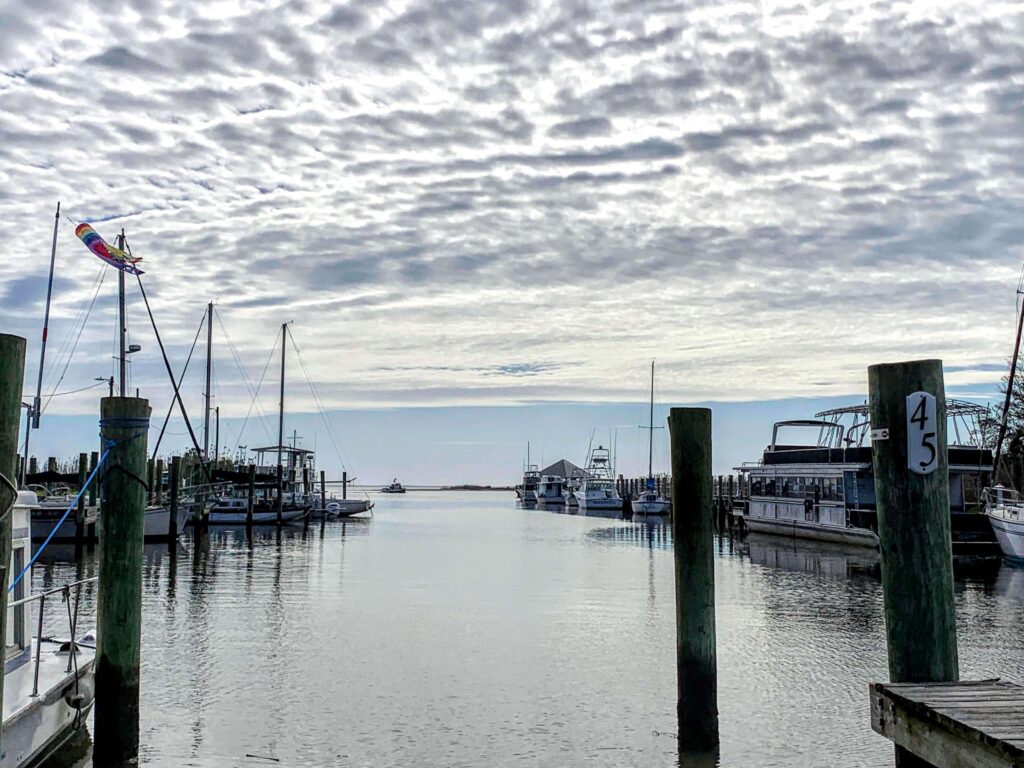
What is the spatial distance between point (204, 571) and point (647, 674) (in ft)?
74.1

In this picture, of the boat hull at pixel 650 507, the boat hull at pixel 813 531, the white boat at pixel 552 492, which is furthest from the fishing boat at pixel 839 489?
the white boat at pixel 552 492

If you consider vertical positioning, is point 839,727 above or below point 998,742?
below

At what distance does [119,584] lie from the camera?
10133mm

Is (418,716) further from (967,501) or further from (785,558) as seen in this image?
(967,501)

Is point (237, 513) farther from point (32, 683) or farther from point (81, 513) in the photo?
point (32, 683)

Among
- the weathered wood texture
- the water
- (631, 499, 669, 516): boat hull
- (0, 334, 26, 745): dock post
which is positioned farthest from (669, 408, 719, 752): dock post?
(631, 499, 669, 516): boat hull

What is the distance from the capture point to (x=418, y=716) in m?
14.1

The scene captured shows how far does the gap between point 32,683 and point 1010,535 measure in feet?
124

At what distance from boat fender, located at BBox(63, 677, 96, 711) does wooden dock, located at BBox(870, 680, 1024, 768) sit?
27.2ft

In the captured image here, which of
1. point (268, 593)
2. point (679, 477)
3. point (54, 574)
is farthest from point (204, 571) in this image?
point (679, 477)

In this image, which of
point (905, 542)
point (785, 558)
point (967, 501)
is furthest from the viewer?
point (967, 501)

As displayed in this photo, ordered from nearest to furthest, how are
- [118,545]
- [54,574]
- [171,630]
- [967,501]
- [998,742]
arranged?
[998,742] → [118,545] → [171,630] → [54,574] → [967,501]

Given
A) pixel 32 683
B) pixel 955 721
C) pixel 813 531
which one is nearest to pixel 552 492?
pixel 813 531

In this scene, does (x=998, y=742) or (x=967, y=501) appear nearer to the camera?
(x=998, y=742)
